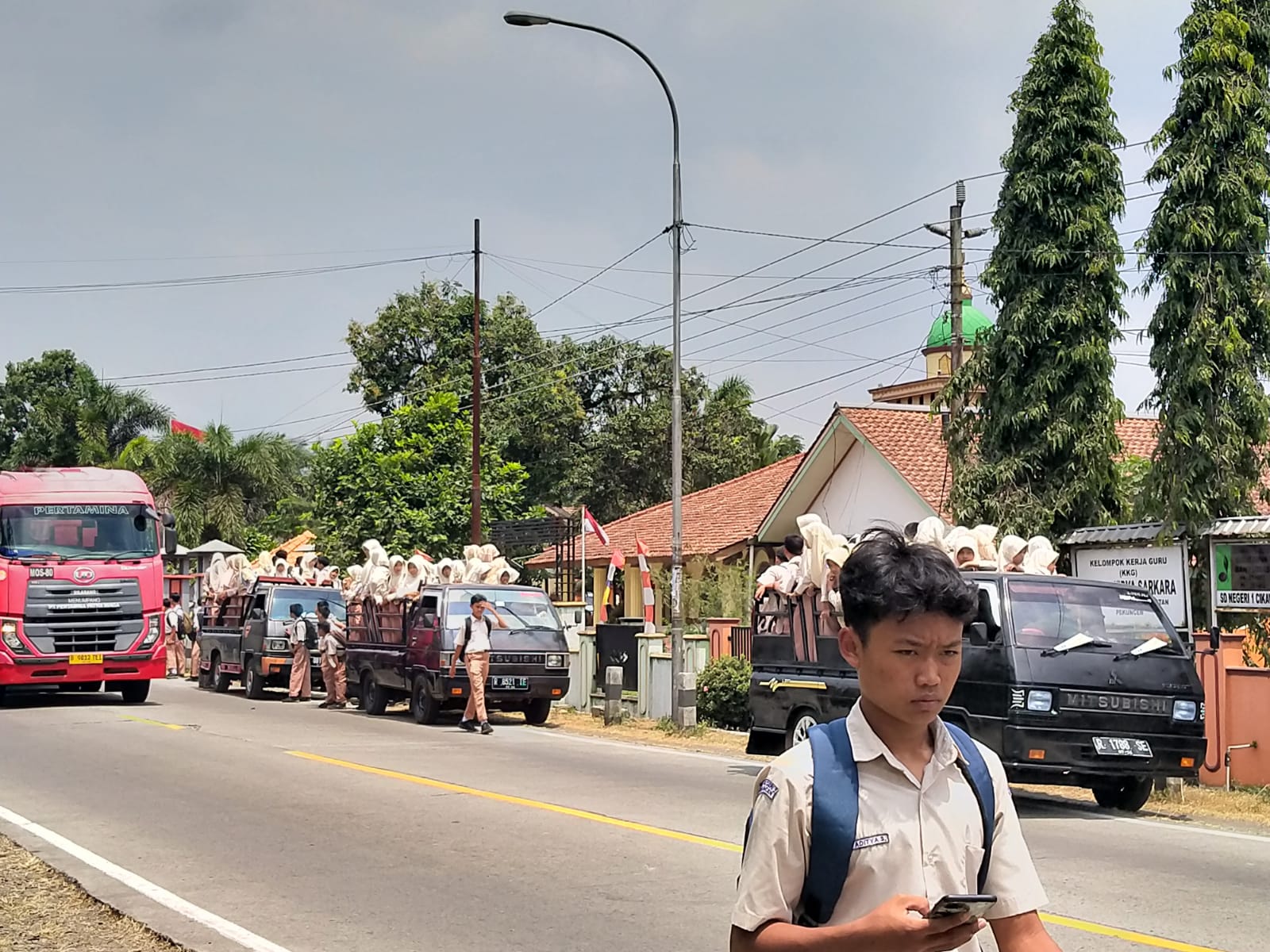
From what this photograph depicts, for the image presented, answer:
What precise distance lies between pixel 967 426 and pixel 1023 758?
13294 mm

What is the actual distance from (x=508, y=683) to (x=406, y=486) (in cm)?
1907

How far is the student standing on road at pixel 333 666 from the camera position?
89.6 ft

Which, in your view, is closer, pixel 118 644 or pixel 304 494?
pixel 118 644

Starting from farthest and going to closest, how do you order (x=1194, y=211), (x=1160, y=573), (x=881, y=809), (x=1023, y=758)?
(x=1194, y=211), (x=1160, y=573), (x=1023, y=758), (x=881, y=809)

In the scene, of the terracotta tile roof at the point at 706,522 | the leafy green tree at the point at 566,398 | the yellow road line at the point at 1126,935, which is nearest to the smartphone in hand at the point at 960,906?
the yellow road line at the point at 1126,935

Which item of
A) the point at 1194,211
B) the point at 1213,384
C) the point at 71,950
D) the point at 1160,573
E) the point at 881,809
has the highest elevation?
the point at 1194,211

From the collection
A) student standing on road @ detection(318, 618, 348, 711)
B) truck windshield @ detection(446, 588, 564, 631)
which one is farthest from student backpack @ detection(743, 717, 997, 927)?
student standing on road @ detection(318, 618, 348, 711)

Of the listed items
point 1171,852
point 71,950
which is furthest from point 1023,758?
point 71,950

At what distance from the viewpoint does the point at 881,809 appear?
298 cm

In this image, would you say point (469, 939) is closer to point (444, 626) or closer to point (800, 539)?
point (800, 539)

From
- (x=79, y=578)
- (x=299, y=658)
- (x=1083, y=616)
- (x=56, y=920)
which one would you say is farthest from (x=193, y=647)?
(x=56, y=920)

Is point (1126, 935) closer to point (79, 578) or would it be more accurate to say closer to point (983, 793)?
point (983, 793)

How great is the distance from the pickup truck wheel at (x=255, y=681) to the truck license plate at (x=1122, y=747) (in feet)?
66.5

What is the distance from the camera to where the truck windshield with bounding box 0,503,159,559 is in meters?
24.5
